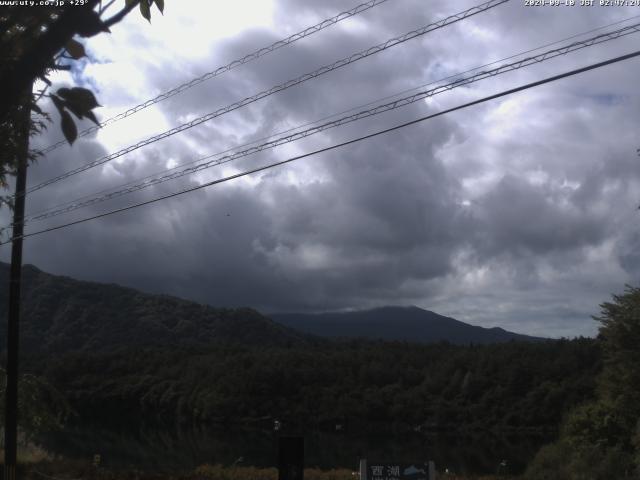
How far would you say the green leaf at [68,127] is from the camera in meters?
3.92

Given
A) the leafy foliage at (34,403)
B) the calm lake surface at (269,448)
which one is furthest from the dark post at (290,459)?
the calm lake surface at (269,448)

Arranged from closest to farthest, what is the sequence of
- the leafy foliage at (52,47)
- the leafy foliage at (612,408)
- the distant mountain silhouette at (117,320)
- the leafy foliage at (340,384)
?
the leafy foliage at (52,47), the leafy foliage at (612,408), the leafy foliage at (340,384), the distant mountain silhouette at (117,320)

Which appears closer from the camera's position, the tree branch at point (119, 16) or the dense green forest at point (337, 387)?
the tree branch at point (119, 16)

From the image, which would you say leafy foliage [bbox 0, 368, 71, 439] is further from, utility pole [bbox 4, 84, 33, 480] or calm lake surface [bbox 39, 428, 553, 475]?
calm lake surface [bbox 39, 428, 553, 475]

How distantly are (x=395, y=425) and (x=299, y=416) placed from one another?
10732mm

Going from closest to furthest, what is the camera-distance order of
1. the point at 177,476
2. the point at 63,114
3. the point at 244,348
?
the point at 63,114 < the point at 177,476 < the point at 244,348

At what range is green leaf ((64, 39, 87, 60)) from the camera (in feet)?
14.1

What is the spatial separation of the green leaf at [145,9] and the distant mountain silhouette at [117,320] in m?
125

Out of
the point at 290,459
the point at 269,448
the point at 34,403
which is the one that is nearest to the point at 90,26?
the point at 290,459

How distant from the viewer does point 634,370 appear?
28.6 metres

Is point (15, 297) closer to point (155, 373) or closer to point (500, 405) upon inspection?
point (500, 405)

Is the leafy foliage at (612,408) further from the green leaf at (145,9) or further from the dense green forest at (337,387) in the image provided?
the dense green forest at (337,387)

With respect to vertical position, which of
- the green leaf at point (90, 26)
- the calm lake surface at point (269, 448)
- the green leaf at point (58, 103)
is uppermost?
the green leaf at point (90, 26)

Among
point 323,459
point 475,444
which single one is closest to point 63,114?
point 323,459
